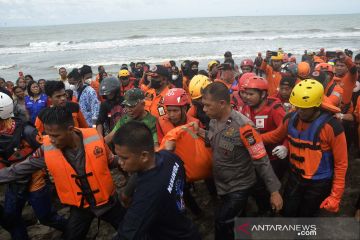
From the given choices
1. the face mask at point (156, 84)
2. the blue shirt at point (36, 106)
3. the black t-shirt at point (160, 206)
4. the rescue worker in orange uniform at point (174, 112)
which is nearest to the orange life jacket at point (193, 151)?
the rescue worker in orange uniform at point (174, 112)

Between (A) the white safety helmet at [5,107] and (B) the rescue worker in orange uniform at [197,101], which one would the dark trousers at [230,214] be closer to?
(B) the rescue worker in orange uniform at [197,101]

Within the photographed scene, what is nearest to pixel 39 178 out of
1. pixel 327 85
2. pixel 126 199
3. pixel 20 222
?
pixel 20 222

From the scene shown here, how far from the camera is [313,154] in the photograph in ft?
10.6

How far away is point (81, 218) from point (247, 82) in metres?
2.64

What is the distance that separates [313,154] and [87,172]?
2316 mm

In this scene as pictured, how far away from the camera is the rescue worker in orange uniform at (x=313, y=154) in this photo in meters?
3.11

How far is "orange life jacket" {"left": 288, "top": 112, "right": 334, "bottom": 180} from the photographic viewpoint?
315 centimetres

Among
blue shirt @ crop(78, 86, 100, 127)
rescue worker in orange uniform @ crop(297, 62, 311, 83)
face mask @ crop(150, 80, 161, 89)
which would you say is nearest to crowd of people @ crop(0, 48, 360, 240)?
face mask @ crop(150, 80, 161, 89)

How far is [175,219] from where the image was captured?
239cm

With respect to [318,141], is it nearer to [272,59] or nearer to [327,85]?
[327,85]

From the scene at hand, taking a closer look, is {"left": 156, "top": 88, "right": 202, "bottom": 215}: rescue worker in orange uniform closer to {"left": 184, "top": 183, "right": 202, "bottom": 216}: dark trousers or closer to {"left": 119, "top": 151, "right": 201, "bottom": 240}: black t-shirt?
{"left": 184, "top": 183, "right": 202, "bottom": 216}: dark trousers

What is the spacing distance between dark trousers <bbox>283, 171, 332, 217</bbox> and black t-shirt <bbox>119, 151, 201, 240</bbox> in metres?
1.49

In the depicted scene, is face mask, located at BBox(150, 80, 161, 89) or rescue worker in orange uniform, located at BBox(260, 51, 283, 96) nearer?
face mask, located at BBox(150, 80, 161, 89)

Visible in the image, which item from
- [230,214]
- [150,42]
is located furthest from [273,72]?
[150,42]
